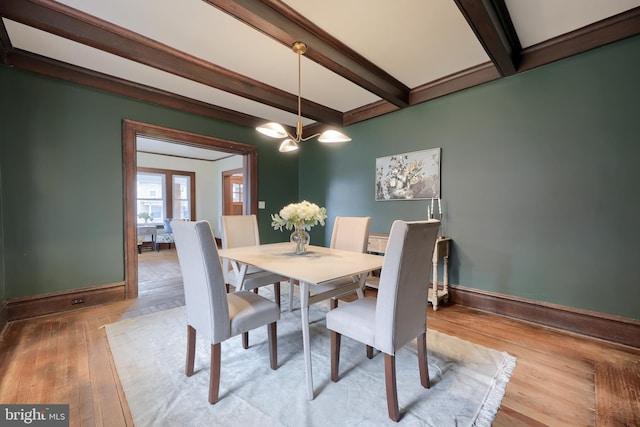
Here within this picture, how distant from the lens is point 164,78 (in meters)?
2.93

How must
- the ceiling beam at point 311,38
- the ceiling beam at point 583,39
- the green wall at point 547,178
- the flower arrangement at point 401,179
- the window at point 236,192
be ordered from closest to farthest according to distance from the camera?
the ceiling beam at point 311,38 < the ceiling beam at point 583,39 < the green wall at point 547,178 < the flower arrangement at point 401,179 < the window at point 236,192

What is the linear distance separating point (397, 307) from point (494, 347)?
131cm

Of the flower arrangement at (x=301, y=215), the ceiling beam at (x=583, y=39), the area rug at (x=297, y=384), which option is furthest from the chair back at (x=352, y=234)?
the ceiling beam at (x=583, y=39)

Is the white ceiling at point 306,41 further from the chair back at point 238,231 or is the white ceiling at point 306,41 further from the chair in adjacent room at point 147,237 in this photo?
the chair in adjacent room at point 147,237

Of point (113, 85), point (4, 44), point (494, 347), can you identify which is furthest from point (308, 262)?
point (4, 44)

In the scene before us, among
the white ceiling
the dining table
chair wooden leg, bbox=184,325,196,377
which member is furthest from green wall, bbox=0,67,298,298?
chair wooden leg, bbox=184,325,196,377

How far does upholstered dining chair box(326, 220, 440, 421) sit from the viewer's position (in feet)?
4.47

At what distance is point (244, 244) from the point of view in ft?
9.47

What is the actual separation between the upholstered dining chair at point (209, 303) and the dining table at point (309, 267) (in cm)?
29

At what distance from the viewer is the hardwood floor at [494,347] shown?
143 centimetres

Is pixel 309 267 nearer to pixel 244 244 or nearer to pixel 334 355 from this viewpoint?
pixel 334 355

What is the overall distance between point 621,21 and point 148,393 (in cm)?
416

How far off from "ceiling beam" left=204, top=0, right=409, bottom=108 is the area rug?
7.62 ft

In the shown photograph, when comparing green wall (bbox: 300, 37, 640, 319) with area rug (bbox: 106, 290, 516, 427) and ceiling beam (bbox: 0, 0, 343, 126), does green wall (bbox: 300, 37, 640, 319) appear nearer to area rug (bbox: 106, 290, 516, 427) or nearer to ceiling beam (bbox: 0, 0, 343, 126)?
area rug (bbox: 106, 290, 516, 427)
